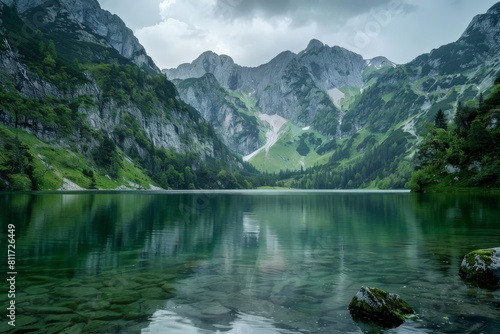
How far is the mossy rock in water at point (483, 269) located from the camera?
72.0 feet

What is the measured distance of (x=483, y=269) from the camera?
74.0 ft

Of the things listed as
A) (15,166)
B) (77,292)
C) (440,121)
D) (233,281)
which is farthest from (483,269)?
(440,121)

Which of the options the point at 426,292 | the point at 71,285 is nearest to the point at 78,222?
the point at 71,285

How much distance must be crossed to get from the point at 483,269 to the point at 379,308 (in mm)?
11083

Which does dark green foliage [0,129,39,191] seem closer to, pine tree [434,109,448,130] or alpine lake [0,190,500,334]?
alpine lake [0,190,500,334]

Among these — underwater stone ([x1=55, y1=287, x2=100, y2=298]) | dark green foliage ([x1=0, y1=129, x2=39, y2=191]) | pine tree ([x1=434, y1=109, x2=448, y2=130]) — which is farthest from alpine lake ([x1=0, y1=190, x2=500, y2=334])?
pine tree ([x1=434, y1=109, x2=448, y2=130])

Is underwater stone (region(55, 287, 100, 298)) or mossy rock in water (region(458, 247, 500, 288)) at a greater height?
mossy rock in water (region(458, 247, 500, 288))

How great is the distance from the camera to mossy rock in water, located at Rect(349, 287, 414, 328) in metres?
15.8

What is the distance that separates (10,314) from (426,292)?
21.6 m

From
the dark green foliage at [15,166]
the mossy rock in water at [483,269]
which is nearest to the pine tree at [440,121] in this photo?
the mossy rock in water at [483,269]

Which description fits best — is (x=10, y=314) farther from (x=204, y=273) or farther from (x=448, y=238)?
(x=448, y=238)

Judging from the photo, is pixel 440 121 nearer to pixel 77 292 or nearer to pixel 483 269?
pixel 483 269

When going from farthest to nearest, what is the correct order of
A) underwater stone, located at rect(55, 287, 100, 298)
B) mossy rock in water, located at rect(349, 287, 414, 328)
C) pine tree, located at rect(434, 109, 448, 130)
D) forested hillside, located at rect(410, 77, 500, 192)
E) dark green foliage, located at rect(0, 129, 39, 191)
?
pine tree, located at rect(434, 109, 448, 130), dark green foliage, located at rect(0, 129, 39, 191), forested hillside, located at rect(410, 77, 500, 192), underwater stone, located at rect(55, 287, 100, 298), mossy rock in water, located at rect(349, 287, 414, 328)

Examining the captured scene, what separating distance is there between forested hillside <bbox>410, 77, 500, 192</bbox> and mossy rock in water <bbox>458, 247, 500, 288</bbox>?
14004cm
